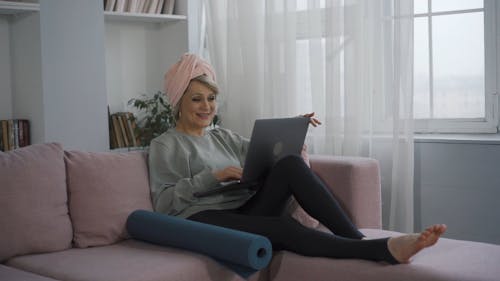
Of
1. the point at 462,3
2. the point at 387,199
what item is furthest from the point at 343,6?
the point at 387,199

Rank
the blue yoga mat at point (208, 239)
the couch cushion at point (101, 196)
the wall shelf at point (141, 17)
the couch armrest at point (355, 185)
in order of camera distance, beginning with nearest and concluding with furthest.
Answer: the blue yoga mat at point (208, 239) < the couch cushion at point (101, 196) < the couch armrest at point (355, 185) < the wall shelf at point (141, 17)

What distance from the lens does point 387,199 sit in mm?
3357

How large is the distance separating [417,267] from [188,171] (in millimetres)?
998

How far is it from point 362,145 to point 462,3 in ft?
2.79

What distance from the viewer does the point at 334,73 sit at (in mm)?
3428

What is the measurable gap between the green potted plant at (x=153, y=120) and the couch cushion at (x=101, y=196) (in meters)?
1.18

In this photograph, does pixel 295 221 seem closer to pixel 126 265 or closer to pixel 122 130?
pixel 126 265

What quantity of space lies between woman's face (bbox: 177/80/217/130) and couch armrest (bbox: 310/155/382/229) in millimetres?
525

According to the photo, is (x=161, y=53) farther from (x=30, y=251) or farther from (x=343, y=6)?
(x=30, y=251)

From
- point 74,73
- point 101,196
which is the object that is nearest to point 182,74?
point 101,196

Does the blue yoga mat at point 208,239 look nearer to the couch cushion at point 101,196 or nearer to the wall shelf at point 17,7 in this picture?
the couch cushion at point 101,196

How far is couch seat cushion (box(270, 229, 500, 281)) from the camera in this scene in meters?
2.06

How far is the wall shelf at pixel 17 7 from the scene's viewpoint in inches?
126

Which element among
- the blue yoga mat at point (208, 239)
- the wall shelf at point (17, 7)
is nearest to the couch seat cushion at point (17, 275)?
the blue yoga mat at point (208, 239)
